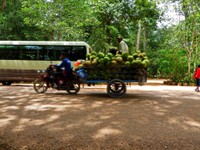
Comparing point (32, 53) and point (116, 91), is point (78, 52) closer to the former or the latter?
point (32, 53)

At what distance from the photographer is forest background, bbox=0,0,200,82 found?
2405 centimetres

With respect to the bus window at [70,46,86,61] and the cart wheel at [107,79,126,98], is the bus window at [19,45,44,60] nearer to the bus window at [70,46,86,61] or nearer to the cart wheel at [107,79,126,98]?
the bus window at [70,46,86,61]

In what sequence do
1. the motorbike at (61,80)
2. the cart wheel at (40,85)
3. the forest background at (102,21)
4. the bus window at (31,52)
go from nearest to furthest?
the motorbike at (61,80) < the cart wheel at (40,85) < the bus window at (31,52) < the forest background at (102,21)

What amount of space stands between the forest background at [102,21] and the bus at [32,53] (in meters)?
3.28

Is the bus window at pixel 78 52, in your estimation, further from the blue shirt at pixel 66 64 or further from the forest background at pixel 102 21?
the blue shirt at pixel 66 64

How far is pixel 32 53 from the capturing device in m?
20.8

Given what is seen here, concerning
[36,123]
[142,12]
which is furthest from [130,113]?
[142,12]

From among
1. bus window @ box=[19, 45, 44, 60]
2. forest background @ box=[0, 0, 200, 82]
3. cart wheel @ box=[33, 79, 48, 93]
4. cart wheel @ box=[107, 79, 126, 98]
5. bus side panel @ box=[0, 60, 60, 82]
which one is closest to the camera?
cart wheel @ box=[107, 79, 126, 98]

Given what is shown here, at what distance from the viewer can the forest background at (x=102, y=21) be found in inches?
947

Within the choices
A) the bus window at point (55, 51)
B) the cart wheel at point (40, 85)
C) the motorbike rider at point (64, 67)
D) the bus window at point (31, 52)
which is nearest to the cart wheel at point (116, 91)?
the motorbike rider at point (64, 67)

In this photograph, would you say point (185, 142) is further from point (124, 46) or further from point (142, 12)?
point (142, 12)

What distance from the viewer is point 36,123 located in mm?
6445

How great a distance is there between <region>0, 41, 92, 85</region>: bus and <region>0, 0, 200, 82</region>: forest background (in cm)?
328

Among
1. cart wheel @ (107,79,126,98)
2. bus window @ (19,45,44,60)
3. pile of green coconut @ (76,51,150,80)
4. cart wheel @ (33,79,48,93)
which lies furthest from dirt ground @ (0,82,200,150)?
bus window @ (19,45,44,60)
